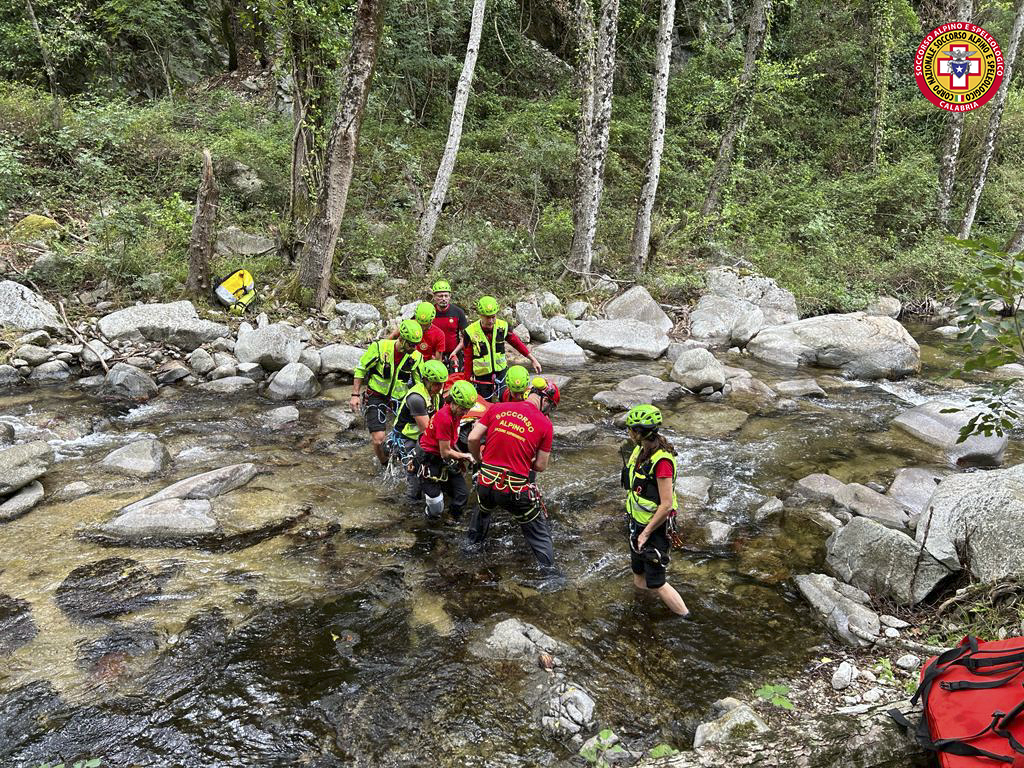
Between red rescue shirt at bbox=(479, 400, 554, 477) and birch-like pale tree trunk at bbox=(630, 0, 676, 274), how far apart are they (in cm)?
1113

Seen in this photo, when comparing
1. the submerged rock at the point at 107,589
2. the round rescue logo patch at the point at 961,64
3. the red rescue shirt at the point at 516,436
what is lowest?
the submerged rock at the point at 107,589

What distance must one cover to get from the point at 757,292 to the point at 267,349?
38.8ft

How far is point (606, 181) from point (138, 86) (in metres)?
14.1

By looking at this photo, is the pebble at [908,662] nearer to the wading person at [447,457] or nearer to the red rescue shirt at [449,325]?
the wading person at [447,457]

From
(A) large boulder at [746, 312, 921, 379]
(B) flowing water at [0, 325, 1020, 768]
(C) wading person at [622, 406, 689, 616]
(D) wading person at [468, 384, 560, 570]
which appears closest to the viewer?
(B) flowing water at [0, 325, 1020, 768]

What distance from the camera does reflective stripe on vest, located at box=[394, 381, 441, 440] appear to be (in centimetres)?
660

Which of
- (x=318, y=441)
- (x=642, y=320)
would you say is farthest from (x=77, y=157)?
(x=642, y=320)

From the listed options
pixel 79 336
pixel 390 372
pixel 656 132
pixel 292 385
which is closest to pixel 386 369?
pixel 390 372

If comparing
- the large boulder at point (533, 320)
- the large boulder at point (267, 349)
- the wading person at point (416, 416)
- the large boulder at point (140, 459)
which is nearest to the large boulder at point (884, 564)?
the wading person at point (416, 416)

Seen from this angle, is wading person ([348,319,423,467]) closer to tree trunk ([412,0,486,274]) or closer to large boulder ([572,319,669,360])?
large boulder ([572,319,669,360])

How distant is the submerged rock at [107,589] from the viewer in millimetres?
5117

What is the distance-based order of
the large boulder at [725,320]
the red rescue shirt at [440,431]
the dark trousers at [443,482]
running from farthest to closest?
the large boulder at [725,320] < the dark trousers at [443,482] < the red rescue shirt at [440,431]

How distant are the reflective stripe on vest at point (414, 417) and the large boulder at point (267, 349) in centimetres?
482

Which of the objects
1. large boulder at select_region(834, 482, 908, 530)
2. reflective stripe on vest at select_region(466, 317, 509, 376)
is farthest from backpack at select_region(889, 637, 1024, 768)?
reflective stripe on vest at select_region(466, 317, 509, 376)
